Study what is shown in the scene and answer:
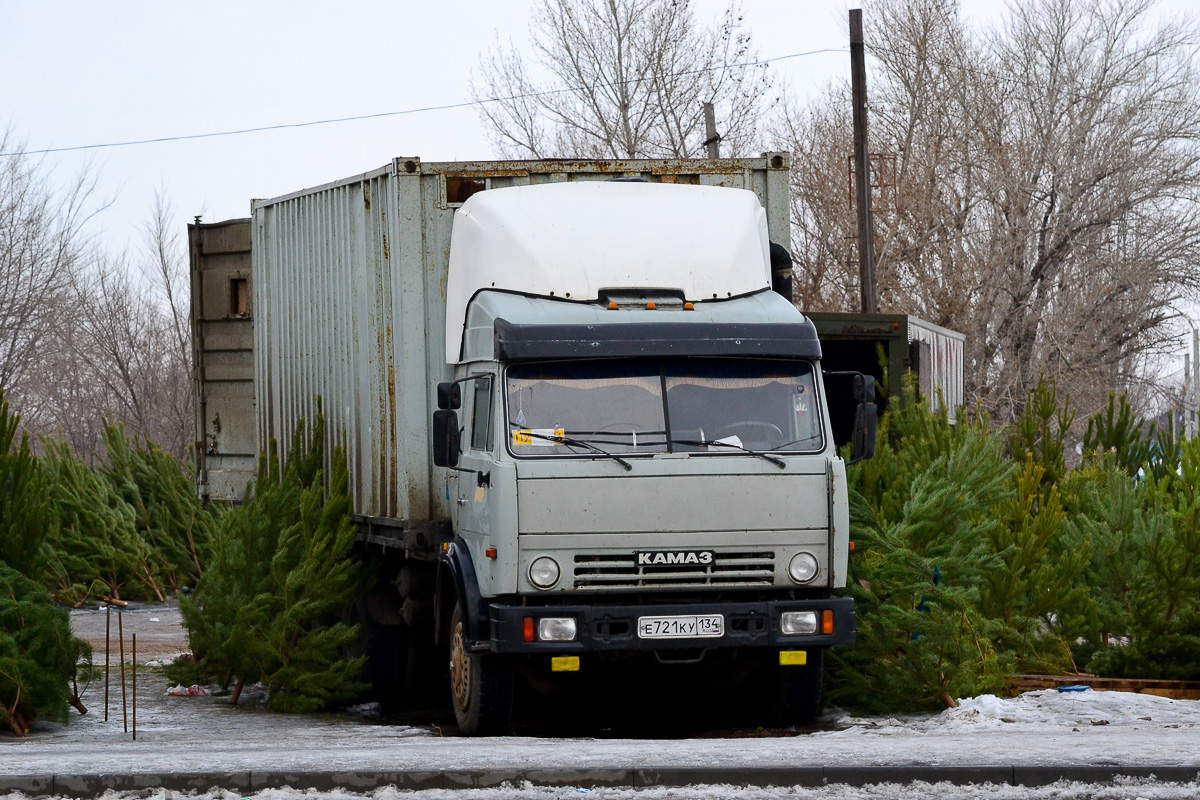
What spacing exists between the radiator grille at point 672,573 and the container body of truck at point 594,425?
0.5 inches

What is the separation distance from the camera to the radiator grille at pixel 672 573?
8906 mm

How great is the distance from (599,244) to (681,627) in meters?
2.41

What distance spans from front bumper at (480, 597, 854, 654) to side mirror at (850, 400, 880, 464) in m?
0.92

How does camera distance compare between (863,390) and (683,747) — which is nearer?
(683,747)

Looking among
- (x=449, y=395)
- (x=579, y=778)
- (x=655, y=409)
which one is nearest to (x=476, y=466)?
(x=449, y=395)

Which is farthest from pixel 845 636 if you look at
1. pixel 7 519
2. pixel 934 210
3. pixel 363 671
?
pixel 934 210

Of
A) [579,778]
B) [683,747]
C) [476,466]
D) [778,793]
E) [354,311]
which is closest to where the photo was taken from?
[778,793]

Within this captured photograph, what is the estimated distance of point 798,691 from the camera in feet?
31.6

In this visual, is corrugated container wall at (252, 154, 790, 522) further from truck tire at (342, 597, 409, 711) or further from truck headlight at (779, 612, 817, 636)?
truck headlight at (779, 612, 817, 636)

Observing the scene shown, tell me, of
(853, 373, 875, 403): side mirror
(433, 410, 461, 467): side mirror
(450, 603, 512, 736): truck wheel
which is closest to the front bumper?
(450, 603, 512, 736): truck wheel

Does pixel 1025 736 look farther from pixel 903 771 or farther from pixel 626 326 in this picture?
pixel 626 326

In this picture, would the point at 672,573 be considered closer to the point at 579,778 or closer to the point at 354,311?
the point at 579,778

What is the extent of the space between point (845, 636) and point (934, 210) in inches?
1074

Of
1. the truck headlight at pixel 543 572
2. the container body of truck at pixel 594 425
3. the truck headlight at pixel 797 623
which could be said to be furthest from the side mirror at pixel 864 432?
the truck headlight at pixel 543 572
